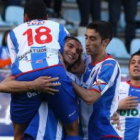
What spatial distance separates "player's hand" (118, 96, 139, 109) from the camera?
5637 mm

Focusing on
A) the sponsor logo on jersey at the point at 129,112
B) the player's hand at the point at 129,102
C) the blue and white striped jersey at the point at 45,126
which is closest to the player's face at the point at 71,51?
the blue and white striped jersey at the point at 45,126

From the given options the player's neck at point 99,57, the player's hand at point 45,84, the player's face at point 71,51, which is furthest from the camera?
the player's neck at point 99,57

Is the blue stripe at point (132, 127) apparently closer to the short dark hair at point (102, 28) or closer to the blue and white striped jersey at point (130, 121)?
the blue and white striped jersey at point (130, 121)

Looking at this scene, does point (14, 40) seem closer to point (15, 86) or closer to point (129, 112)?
point (15, 86)

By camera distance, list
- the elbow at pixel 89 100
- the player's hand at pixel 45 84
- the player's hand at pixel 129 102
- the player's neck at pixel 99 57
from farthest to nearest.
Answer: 1. the player's hand at pixel 129 102
2. the player's neck at pixel 99 57
3. the elbow at pixel 89 100
4. the player's hand at pixel 45 84

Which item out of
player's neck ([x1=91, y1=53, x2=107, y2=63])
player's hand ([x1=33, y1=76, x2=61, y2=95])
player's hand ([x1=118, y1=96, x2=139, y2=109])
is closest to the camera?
player's hand ([x1=33, y1=76, x2=61, y2=95])

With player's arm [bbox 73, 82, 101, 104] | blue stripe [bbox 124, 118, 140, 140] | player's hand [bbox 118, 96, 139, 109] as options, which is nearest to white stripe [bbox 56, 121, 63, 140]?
player's arm [bbox 73, 82, 101, 104]

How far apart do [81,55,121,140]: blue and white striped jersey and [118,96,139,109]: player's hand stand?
750 mm

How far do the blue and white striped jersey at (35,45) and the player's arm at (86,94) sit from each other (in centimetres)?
23

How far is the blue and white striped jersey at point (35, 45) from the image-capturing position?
455 cm

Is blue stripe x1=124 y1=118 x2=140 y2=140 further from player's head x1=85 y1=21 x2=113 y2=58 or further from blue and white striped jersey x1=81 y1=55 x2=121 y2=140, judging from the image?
player's head x1=85 y1=21 x2=113 y2=58

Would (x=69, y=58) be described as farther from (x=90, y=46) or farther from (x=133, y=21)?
(x=133, y=21)

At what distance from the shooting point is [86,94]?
4.63m

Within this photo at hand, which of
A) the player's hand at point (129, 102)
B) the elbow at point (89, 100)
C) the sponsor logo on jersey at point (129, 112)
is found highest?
the elbow at point (89, 100)
